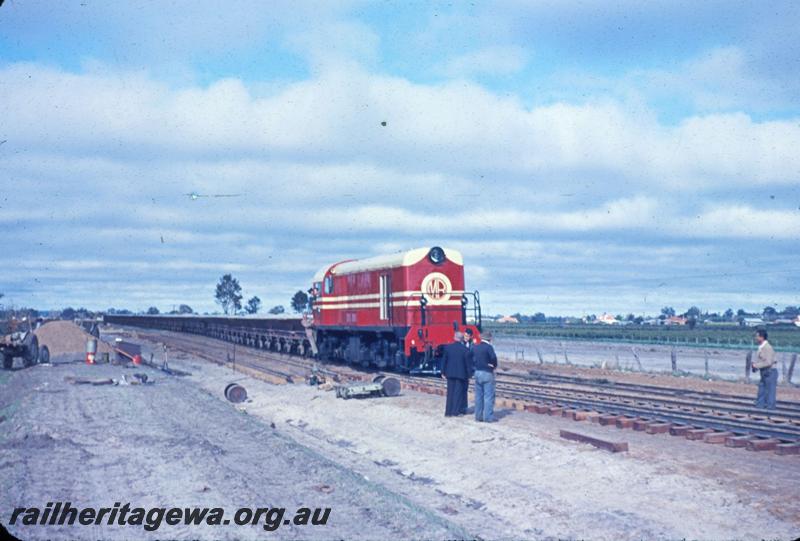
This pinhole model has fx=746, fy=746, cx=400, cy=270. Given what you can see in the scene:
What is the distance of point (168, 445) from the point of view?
13.0 m

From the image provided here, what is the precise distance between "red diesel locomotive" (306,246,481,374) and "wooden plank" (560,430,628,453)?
10.5 metres

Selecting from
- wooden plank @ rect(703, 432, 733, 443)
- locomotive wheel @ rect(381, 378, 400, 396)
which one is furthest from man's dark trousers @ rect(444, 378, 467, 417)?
wooden plank @ rect(703, 432, 733, 443)

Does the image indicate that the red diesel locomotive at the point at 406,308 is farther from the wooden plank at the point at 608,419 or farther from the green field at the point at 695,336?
the green field at the point at 695,336

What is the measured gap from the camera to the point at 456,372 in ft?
49.8

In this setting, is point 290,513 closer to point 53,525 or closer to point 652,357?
point 53,525

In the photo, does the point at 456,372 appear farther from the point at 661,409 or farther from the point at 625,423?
the point at 661,409

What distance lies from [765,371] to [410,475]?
8.37 metres

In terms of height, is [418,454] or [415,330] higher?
[415,330]

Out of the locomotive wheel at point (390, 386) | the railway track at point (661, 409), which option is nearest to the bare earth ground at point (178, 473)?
the locomotive wheel at point (390, 386)

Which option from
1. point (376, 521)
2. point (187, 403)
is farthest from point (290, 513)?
point (187, 403)

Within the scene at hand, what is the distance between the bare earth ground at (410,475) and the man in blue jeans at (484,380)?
0.34m

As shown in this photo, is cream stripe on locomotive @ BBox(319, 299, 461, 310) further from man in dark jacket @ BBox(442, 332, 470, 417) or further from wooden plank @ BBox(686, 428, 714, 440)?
wooden plank @ BBox(686, 428, 714, 440)

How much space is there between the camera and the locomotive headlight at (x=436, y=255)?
2462cm

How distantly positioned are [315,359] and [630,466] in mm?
24958
